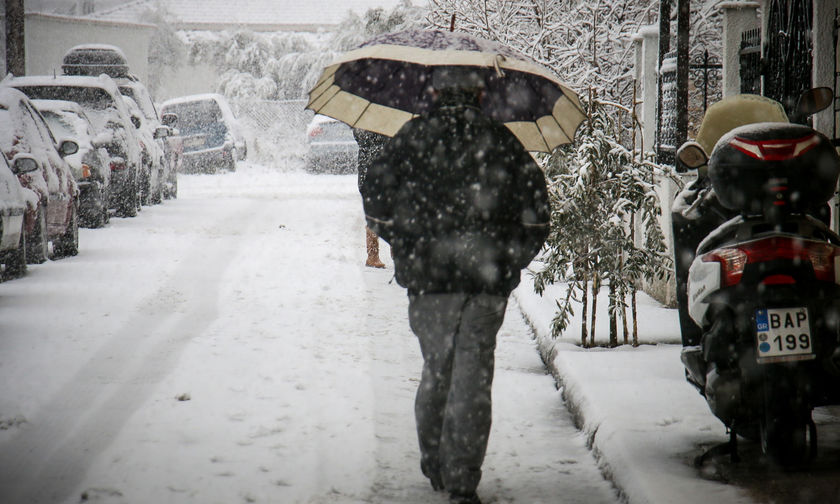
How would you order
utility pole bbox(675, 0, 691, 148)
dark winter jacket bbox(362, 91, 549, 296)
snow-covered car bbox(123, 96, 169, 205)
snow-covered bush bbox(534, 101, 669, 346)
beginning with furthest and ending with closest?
1. snow-covered car bbox(123, 96, 169, 205)
2. utility pole bbox(675, 0, 691, 148)
3. snow-covered bush bbox(534, 101, 669, 346)
4. dark winter jacket bbox(362, 91, 549, 296)

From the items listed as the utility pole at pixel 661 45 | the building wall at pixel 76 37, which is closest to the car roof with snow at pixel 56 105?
the utility pole at pixel 661 45

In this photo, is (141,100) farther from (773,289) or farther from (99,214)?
(773,289)

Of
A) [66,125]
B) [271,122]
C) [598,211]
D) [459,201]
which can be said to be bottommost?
[598,211]

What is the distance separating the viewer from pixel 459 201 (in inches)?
162

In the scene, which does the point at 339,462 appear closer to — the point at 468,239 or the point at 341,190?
the point at 468,239

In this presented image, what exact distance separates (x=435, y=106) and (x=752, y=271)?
1437 mm

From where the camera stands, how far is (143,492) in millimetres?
4238

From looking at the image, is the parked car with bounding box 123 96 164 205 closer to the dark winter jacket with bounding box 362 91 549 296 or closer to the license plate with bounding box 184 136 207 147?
the license plate with bounding box 184 136 207 147

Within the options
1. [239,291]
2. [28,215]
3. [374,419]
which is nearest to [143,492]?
[374,419]

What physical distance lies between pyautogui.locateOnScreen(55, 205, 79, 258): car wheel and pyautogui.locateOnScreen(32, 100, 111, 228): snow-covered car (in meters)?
1.44

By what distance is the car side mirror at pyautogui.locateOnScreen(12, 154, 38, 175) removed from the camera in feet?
33.4

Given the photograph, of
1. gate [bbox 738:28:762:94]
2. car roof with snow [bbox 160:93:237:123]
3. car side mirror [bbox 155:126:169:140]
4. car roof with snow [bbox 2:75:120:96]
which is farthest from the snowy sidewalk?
car roof with snow [bbox 160:93:237:123]

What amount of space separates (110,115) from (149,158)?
86.9 inches

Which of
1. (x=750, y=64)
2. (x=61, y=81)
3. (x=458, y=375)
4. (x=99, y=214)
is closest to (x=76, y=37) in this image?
(x=61, y=81)
